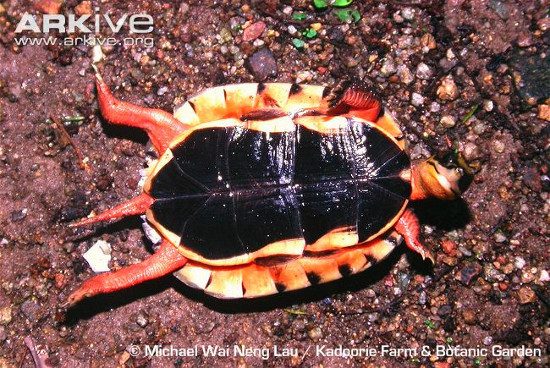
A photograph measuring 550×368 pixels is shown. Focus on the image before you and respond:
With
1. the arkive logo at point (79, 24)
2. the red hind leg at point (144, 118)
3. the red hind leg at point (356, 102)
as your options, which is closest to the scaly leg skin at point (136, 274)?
the red hind leg at point (144, 118)

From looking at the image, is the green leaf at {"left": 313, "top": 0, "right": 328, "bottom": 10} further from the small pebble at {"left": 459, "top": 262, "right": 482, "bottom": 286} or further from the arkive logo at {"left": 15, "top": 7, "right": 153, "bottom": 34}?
the small pebble at {"left": 459, "top": 262, "right": 482, "bottom": 286}

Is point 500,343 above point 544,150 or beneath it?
beneath

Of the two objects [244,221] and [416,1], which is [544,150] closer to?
[416,1]

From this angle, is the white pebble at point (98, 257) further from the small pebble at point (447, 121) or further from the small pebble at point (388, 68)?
the small pebble at point (447, 121)

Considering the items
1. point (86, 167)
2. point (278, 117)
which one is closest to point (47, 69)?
point (86, 167)

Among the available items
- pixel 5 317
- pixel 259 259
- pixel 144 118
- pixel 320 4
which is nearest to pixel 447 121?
pixel 320 4

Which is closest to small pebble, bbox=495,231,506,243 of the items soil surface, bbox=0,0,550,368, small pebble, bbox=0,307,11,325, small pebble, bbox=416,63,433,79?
soil surface, bbox=0,0,550,368

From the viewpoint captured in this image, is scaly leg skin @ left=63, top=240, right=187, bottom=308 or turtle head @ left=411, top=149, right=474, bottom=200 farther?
scaly leg skin @ left=63, top=240, right=187, bottom=308
